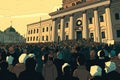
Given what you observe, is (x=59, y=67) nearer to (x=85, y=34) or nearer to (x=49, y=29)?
(x=85, y=34)

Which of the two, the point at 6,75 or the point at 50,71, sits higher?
the point at 6,75

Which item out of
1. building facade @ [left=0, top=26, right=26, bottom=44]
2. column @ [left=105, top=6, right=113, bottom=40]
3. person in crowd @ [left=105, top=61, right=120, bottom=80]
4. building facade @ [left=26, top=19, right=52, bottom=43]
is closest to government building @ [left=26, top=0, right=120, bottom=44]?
column @ [left=105, top=6, right=113, bottom=40]

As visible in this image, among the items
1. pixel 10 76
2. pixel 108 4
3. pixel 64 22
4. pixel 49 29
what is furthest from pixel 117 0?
pixel 10 76

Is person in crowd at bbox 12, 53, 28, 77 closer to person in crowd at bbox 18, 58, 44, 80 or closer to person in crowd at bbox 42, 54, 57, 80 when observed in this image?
person in crowd at bbox 18, 58, 44, 80

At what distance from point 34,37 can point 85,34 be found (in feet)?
105

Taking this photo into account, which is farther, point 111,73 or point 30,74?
point 111,73

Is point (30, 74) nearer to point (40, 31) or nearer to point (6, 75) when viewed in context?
point (6, 75)

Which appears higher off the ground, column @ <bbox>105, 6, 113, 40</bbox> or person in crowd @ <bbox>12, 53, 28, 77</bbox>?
column @ <bbox>105, 6, 113, 40</bbox>

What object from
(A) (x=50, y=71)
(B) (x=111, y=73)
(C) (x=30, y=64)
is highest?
(C) (x=30, y=64)

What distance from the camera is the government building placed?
42.6 meters

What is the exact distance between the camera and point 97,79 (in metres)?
4.34

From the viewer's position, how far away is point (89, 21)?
159ft

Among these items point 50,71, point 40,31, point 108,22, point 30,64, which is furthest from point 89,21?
point 30,64

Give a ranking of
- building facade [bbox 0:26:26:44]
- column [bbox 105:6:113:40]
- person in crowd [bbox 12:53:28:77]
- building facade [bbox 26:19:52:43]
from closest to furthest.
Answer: person in crowd [bbox 12:53:28:77], column [bbox 105:6:113:40], building facade [bbox 26:19:52:43], building facade [bbox 0:26:26:44]
